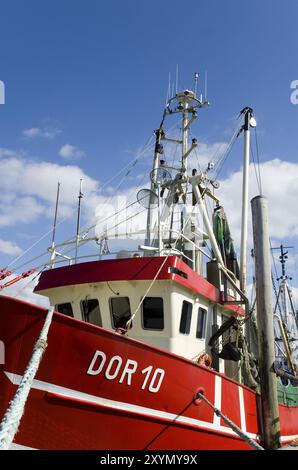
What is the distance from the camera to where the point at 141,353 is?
5.49 m

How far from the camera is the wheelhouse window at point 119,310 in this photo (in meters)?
7.42

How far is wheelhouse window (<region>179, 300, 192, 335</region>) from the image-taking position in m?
7.45

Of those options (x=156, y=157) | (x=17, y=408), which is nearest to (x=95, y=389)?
(x=17, y=408)

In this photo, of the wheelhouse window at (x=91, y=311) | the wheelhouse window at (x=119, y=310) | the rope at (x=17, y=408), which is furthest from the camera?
the wheelhouse window at (x=91, y=311)

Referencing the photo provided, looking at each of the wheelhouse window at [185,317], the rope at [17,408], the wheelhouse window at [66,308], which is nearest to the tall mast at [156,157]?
the wheelhouse window at [185,317]

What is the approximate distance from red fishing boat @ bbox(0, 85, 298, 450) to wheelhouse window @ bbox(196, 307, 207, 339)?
0.02m

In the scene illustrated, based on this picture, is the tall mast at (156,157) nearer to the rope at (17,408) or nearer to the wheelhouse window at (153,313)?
the wheelhouse window at (153,313)

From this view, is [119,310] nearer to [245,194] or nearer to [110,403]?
[110,403]

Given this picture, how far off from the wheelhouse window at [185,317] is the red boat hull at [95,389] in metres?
1.26

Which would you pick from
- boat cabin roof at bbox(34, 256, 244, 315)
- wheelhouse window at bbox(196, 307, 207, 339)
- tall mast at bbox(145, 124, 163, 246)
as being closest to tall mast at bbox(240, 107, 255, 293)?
wheelhouse window at bbox(196, 307, 207, 339)

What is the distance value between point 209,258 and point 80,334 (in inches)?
198

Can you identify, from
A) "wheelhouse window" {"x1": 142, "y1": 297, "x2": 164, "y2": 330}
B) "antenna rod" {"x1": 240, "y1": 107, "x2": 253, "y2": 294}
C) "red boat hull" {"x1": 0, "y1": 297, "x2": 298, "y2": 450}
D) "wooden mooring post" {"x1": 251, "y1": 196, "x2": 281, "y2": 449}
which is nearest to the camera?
"red boat hull" {"x1": 0, "y1": 297, "x2": 298, "y2": 450}

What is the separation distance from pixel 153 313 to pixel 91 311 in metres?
1.25

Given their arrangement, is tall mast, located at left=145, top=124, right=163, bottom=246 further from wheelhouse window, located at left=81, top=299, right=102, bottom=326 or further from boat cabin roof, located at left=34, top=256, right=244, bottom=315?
wheelhouse window, located at left=81, top=299, right=102, bottom=326
